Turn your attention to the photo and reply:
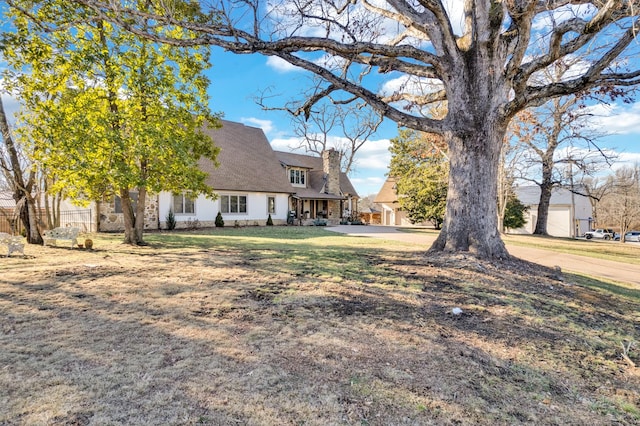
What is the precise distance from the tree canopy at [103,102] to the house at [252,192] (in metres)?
6.51

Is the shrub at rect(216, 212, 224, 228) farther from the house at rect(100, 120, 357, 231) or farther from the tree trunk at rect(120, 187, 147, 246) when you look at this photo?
the tree trunk at rect(120, 187, 147, 246)

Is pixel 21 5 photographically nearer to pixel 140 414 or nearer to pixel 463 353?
pixel 140 414

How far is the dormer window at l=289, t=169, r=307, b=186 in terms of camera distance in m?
28.1

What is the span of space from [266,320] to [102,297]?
2.59 m

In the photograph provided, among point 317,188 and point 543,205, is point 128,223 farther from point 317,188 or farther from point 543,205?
point 543,205

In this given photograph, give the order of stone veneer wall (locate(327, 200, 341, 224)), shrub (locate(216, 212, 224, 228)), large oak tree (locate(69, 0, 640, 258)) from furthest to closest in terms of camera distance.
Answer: stone veneer wall (locate(327, 200, 341, 224)), shrub (locate(216, 212, 224, 228)), large oak tree (locate(69, 0, 640, 258))

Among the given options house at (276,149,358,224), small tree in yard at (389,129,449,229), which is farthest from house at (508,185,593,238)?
house at (276,149,358,224)

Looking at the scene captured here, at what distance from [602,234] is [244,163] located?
4174 cm

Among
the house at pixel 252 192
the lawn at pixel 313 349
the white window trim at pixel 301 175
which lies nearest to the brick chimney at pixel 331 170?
the house at pixel 252 192

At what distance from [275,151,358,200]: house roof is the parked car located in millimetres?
27940

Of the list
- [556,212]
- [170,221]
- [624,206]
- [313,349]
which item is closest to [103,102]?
[170,221]

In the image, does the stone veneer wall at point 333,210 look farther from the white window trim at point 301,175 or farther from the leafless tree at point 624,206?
the leafless tree at point 624,206

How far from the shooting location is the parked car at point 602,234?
37.8 meters

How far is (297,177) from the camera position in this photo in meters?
28.6
